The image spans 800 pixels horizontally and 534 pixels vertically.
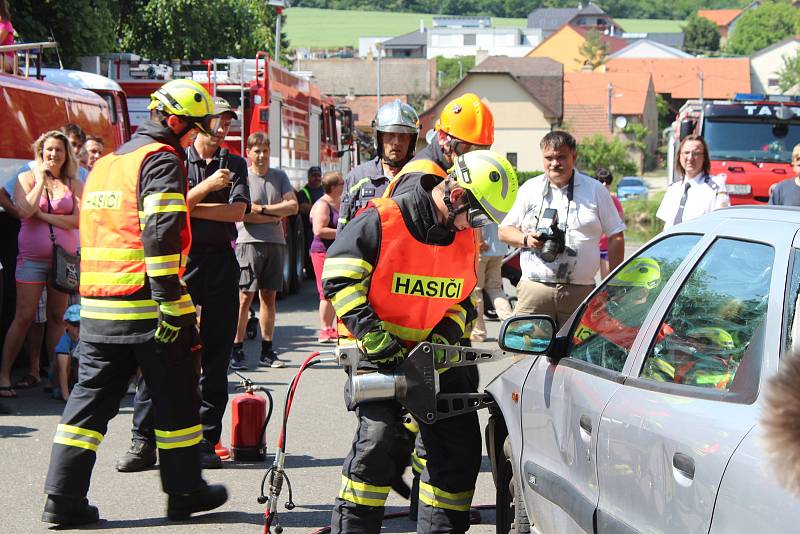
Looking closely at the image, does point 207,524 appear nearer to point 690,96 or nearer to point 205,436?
point 205,436

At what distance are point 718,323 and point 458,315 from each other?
1.78 m

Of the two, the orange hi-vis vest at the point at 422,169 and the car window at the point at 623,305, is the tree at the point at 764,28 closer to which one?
the orange hi-vis vest at the point at 422,169

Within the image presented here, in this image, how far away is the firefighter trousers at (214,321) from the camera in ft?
22.3

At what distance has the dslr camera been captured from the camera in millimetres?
6984

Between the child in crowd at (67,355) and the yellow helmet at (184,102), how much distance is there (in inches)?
125

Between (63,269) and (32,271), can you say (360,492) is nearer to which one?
(63,269)

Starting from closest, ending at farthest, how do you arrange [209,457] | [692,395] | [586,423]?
[692,395]
[586,423]
[209,457]

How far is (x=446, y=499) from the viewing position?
15.1 ft

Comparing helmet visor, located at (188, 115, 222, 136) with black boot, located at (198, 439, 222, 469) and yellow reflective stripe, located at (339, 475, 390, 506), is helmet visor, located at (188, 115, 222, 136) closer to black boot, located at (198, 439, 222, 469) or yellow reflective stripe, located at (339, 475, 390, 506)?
black boot, located at (198, 439, 222, 469)

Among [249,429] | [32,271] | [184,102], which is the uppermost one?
[184,102]

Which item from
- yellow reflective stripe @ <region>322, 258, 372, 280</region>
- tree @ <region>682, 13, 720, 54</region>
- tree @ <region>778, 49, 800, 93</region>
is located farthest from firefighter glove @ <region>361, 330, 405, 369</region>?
tree @ <region>682, 13, 720, 54</region>

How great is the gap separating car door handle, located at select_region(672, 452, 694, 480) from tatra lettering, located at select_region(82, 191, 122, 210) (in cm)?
333

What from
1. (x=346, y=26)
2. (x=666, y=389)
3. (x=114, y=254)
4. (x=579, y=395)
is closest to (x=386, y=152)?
(x=114, y=254)

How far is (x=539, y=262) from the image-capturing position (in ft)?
23.4
